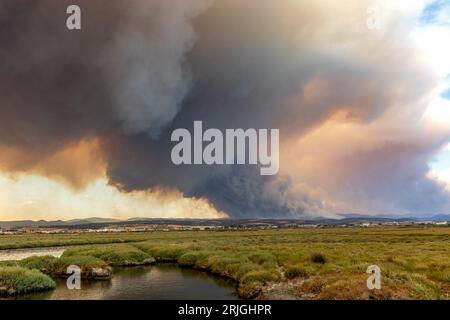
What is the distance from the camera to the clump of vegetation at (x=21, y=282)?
42.5m

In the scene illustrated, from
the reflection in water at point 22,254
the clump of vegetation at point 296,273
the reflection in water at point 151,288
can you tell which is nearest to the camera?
the reflection in water at point 151,288

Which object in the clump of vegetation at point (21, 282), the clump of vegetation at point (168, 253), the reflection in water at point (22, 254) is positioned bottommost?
the reflection in water at point (22, 254)

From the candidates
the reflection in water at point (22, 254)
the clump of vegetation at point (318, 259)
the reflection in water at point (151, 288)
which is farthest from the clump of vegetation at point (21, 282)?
the reflection in water at point (22, 254)

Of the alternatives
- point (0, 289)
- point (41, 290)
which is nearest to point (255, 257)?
point (41, 290)

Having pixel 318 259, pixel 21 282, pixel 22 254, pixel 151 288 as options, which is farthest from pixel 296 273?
pixel 22 254

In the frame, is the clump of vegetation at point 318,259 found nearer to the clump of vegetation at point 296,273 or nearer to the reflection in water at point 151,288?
the clump of vegetation at point 296,273

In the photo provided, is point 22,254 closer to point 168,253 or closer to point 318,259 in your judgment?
point 168,253

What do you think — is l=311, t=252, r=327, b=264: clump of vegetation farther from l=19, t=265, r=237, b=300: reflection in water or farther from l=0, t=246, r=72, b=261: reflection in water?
l=0, t=246, r=72, b=261: reflection in water

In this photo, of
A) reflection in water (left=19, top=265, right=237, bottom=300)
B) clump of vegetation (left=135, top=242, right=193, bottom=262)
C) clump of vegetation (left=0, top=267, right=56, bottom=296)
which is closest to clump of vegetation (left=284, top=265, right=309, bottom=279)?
reflection in water (left=19, top=265, right=237, bottom=300)

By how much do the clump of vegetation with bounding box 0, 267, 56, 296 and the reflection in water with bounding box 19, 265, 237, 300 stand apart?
1715 mm

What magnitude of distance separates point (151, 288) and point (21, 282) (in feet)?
46.3

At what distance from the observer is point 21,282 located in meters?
43.6

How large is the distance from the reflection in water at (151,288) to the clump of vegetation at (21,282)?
5.63 ft

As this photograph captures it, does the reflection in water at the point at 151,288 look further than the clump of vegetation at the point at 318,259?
No
